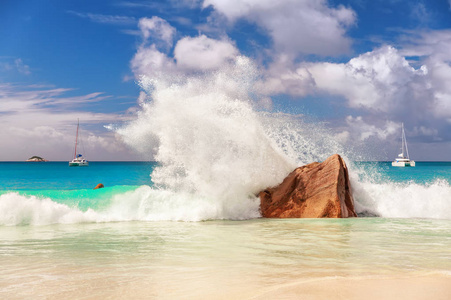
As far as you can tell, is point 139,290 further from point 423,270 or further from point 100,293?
point 423,270

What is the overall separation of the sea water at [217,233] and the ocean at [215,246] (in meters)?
0.03

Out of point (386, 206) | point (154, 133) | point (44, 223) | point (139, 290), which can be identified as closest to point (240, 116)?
point (154, 133)

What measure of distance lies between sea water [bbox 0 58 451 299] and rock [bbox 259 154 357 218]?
53 cm

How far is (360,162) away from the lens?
14789 millimetres

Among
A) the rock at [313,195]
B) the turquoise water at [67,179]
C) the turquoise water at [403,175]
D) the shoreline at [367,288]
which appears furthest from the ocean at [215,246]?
the turquoise water at [67,179]

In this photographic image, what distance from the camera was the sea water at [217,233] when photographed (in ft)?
15.7

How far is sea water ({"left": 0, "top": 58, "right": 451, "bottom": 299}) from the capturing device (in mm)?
Result: 4773

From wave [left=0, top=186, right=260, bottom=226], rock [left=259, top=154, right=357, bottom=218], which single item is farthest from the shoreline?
wave [left=0, top=186, right=260, bottom=226]

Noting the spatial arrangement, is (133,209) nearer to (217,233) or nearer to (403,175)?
(217,233)

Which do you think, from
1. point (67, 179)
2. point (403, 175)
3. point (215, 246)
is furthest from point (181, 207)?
point (403, 175)

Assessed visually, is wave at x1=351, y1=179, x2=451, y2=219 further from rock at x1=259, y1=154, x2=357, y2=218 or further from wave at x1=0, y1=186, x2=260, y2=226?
wave at x1=0, y1=186, x2=260, y2=226

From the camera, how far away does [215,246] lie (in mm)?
7582

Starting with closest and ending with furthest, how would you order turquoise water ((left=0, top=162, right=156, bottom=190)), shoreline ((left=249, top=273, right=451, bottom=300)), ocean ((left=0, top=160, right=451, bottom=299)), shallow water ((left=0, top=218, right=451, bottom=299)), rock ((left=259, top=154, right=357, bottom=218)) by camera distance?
shoreline ((left=249, top=273, right=451, bottom=300)), ocean ((left=0, top=160, right=451, bottom=299)), shallow water ((left=0, top=218, right=451, bottom=299)), rock ((left=259, top=154, right=357, bottom=218)), turquoise water ((left=0, top=162, right=156, bottom=190))

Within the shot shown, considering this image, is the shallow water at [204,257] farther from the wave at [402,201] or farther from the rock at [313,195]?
the wave at [402,201]
